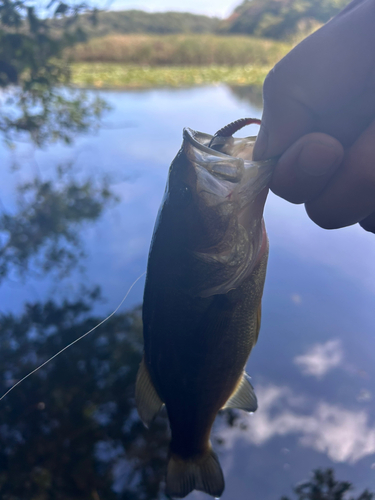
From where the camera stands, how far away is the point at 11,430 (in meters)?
2.54

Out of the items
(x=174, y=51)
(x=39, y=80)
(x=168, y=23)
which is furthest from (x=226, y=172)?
(x=168, y=23)

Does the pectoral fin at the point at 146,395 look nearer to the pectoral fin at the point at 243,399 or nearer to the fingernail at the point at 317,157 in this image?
the pectoral fin at the point at 243,399

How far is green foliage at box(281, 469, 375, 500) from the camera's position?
199 centimetres

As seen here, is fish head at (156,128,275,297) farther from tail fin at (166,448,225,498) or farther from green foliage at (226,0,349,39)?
green foliage at (226,0,349,39)

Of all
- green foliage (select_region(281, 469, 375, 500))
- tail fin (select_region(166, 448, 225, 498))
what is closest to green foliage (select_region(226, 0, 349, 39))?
green foliage (select_region(281, 469, 375, 500))

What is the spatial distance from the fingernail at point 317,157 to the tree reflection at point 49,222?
8.85ft

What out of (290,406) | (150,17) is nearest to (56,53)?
(290,406)

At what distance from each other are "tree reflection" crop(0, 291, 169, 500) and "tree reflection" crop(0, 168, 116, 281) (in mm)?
509

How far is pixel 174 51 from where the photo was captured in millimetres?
16812

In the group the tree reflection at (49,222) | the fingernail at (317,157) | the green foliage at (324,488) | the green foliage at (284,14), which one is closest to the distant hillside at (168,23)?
the green foliage at (284,14)

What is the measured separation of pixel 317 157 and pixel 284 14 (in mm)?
7620

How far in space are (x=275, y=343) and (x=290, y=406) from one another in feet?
1.54

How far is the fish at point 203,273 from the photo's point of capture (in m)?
1.32

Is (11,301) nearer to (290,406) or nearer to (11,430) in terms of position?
(11,430)
